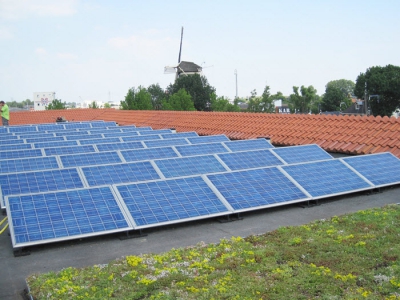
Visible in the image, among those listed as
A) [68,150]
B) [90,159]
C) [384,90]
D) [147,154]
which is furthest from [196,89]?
[90,159]

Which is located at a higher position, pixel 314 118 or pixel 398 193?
pixel 314 118

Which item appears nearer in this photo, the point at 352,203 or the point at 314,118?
the point at 352,203

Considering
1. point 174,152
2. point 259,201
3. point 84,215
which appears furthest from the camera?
point 174,152

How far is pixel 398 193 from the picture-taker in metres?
11.1

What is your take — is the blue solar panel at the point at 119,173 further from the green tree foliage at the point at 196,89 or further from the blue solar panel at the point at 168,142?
the green tree foliage at the point at 196,89

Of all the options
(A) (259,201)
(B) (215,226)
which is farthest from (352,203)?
(B) (215,226)

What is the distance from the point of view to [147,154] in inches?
557

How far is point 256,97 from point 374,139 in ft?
194

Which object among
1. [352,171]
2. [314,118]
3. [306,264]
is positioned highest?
[314,118]

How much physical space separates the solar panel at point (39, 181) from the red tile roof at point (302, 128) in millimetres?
9448

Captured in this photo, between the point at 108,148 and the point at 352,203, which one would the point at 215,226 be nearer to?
the point at 352,203

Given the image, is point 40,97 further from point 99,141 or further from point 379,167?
point 379,167

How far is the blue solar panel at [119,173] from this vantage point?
10148 mm

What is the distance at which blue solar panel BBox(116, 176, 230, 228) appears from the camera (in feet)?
27.5
